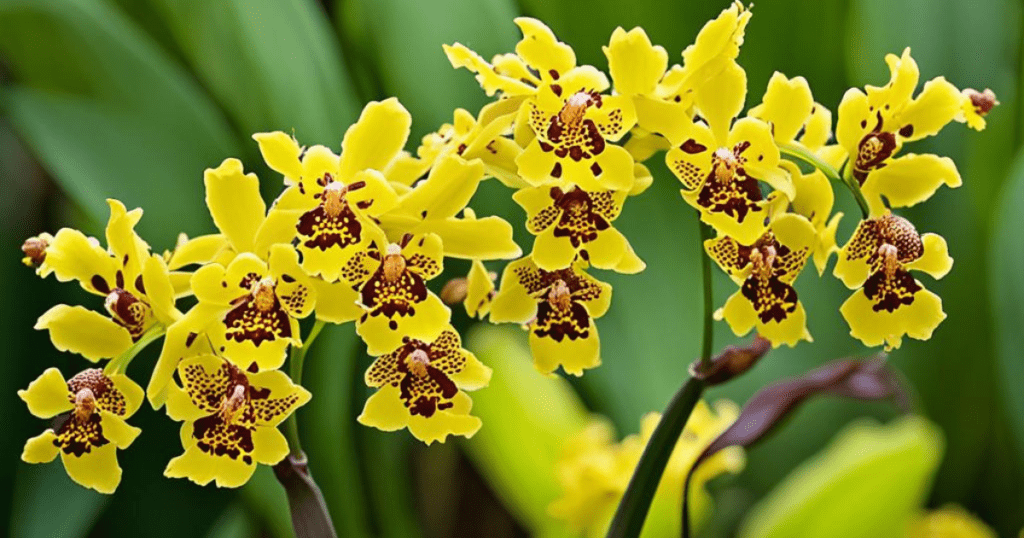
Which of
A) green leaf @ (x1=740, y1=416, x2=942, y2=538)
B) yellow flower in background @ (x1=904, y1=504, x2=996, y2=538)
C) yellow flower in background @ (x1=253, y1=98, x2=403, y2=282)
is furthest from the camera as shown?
yellow flower in background @ (x1=904, y1=504, x2=996, y2=538)

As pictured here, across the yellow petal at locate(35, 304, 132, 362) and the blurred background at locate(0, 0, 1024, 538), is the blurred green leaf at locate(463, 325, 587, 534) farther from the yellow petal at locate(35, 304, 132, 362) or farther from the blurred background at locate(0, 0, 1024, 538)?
the yellow petal at locate(35, 304, 132, 362)

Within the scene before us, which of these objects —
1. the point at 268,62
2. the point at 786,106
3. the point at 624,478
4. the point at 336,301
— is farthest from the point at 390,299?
the point at 268,62

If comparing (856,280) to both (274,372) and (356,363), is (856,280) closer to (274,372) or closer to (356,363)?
(274,372)

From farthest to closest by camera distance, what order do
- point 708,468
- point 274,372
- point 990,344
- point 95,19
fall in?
point 990,344 → point 95,19 → point 708,468 → point 274,372

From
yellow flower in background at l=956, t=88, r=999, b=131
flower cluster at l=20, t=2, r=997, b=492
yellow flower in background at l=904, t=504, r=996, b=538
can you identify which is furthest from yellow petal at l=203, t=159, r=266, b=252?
yellow flower in background at l=904, t=504, r=996, b=538

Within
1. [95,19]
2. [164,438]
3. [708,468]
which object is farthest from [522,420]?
[95,19]

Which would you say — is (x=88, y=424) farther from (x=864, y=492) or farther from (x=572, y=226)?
(x=864, y=492)

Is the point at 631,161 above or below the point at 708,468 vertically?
above

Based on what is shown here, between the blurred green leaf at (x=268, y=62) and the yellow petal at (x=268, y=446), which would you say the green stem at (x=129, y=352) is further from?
the blurred green leaf at (x=268, y=62)
